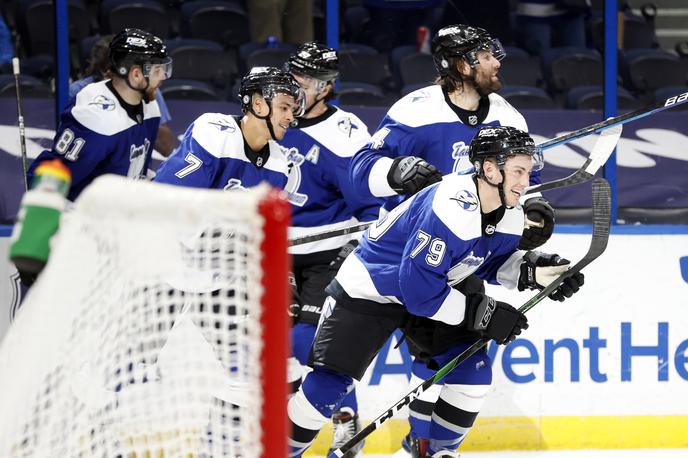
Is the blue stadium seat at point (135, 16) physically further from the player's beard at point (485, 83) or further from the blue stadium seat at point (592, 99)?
the blue stadium seat at point (592, 99)

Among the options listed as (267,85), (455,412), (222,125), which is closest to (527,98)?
(267,85)

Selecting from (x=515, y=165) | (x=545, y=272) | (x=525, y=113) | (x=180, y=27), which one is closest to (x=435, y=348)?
(x=545, y=272)

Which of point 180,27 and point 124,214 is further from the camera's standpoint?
point 180,27

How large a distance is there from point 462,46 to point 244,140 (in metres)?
0.75

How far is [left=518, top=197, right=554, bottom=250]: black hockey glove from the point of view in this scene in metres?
3.82

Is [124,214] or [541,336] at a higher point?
[124,214]

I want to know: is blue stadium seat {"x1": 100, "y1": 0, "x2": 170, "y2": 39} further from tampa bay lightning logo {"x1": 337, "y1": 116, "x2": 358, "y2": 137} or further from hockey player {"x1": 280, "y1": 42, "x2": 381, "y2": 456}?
tampa bay lightning logo {"x1": 337, "y1": 116, "x2": 358, "y2": 137}

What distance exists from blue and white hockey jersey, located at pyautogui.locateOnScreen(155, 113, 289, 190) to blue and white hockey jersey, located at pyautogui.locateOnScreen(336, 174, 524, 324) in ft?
1.37

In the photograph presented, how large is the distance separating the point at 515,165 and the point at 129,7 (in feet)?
6.15

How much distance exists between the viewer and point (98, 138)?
13.6ft

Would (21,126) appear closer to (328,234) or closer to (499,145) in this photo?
(328,234)

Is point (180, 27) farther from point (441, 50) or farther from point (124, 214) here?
point (124, 214)

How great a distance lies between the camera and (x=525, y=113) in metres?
4.83

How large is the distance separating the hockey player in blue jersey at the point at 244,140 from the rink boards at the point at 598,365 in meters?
1.06
